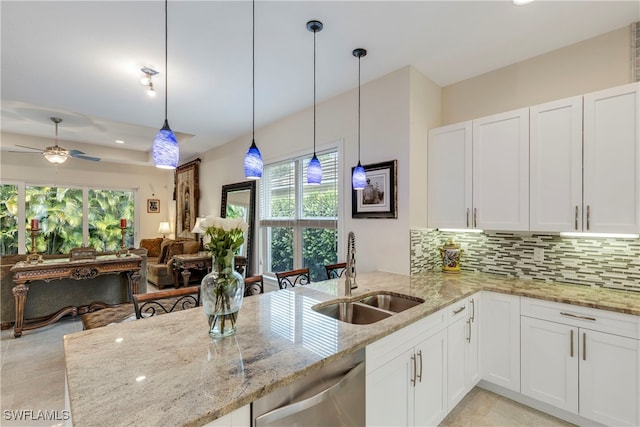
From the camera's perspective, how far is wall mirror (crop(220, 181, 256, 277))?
4.79m

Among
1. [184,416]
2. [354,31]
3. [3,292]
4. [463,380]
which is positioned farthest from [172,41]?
[3,292]

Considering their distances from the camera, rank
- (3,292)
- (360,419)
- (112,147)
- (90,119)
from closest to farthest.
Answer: (360,419) < (3,292) < (90,119) < (112,147)

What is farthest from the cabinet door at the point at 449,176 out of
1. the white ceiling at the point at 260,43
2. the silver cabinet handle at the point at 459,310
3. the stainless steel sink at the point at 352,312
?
the stainless steel sink at the point at 352,312

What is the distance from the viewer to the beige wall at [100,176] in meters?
5.92

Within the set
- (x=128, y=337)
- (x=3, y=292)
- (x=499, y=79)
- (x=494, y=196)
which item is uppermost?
→ (x=499, y=79)

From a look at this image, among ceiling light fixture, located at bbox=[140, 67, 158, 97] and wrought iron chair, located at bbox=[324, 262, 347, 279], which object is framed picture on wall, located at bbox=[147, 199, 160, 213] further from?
wrought iron chair, located at bbox=[324, 262, 347, 279]

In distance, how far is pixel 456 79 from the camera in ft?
9.87

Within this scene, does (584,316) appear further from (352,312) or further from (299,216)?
(299,216)

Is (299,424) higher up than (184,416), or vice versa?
(184,416)

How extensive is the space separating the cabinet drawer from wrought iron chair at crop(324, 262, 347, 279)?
154cm

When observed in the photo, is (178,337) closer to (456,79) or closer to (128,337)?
(128,337)

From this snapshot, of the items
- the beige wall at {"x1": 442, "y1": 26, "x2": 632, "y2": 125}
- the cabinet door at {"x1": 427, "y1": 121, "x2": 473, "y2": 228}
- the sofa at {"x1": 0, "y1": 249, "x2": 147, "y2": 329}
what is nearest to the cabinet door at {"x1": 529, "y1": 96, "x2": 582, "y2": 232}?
the beige wall at {"x1": 442, "y1": 26, "x2": 632, "y2": 125}

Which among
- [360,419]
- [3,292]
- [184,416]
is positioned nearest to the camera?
[184,416]

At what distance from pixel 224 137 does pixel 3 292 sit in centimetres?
371
